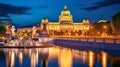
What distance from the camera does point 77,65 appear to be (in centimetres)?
2405

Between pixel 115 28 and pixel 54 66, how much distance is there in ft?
200

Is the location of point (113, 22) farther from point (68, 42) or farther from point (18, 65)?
point (18, 65)

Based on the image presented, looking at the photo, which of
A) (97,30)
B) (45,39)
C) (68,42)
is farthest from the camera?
(97,30)

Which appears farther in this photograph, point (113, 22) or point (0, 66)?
point (113, 22)


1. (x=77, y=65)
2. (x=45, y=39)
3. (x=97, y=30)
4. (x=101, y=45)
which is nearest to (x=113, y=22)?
(x=45, y=39)

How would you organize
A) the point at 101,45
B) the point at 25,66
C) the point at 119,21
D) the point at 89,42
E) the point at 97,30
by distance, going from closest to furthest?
the point at 25,66 → the point at 101,45 → the point at 89,42 → the point at 119,21 → the point at 97,30

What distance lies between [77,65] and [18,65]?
13.3 ft

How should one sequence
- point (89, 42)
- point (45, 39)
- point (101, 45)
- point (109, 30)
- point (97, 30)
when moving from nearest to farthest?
1. point (101, 45)
2. point (89, 42)
3. point (45, 39)
4. point (109, 30)
5. point (97, 30)

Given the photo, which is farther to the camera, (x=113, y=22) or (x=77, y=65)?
(x=113, y=22)

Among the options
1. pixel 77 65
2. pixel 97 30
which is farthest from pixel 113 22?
pixel 77 65

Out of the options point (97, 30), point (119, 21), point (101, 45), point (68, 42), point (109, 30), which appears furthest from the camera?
point (97, 30)

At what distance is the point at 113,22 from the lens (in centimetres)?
8331

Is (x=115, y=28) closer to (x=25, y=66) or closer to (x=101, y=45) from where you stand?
(x=101, y=45)

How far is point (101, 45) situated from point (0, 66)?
81.7 ft
